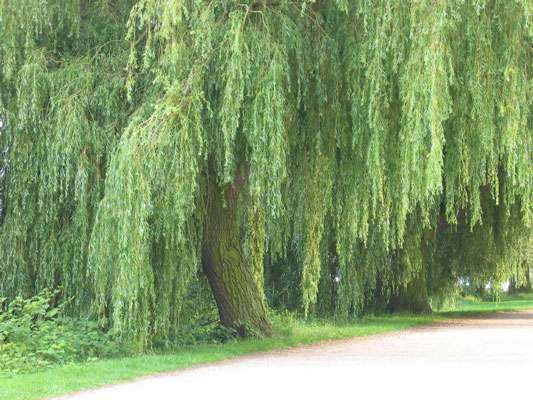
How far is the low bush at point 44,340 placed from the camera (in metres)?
8.31

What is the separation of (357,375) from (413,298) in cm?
1178

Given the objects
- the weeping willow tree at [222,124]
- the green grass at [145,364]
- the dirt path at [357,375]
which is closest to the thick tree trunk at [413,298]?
the green grass at [145,364]

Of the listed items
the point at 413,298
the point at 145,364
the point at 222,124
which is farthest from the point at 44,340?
the point at 413,298

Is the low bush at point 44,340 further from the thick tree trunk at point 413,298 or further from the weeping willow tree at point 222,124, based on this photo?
the thick tree trunk at point 413,298

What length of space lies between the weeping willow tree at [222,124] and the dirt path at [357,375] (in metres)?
1.26

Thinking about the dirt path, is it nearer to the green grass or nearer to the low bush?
the green grass

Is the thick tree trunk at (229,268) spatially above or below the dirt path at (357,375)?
above

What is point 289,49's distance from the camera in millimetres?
8945

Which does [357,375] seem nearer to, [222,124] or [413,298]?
[222,124]

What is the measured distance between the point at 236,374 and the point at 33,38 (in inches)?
223

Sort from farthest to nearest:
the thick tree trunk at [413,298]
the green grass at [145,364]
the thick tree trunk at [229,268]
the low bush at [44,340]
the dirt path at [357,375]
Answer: the thick tree trunk at [413,298] < the thick tree trunk at [229,268] < the low bush at [44,340] < the green grass at [145,364] < the dirt path at [357,375]

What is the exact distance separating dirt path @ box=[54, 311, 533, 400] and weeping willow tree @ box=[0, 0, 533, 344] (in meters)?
1.26

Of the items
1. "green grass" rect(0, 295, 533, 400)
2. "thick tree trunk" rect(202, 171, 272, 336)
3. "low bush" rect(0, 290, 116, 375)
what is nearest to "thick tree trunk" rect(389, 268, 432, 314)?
"green grass" rect(0, 295, 533, 400)

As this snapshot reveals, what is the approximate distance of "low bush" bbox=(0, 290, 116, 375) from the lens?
27.3ft
